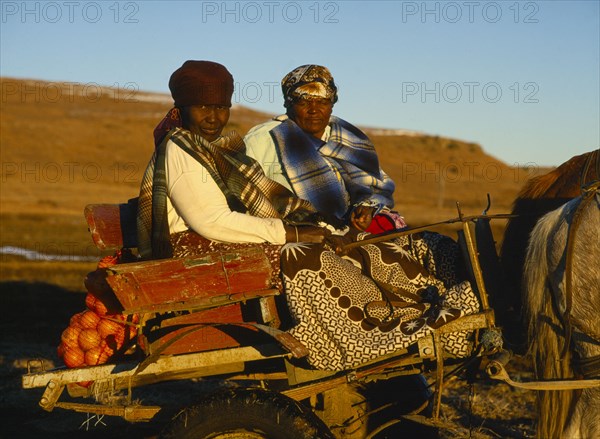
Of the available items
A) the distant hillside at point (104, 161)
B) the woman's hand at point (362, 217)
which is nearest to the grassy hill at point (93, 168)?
the distant hillside at point (104, 161)

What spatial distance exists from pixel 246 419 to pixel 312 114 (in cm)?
258

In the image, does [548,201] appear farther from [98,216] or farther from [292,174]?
[98,216]

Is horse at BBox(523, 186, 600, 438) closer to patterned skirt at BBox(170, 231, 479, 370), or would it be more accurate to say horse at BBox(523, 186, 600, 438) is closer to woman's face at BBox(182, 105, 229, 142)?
patterned skirt at BBox(170, 231, 479, 370)

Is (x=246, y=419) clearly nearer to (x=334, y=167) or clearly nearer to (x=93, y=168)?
(x=334, y=167)

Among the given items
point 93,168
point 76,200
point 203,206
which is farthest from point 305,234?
point 93,168

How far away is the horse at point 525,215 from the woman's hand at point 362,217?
85 cm

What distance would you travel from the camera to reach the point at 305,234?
4.74 m

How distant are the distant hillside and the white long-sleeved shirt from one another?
32.5 m

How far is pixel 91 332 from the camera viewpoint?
4703 mm

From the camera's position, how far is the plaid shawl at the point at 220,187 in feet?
14.9

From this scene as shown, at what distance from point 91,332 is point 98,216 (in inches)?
26.3

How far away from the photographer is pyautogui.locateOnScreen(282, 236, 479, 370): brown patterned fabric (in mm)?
4371

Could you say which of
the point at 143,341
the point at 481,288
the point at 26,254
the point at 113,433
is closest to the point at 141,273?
the point at 143,341

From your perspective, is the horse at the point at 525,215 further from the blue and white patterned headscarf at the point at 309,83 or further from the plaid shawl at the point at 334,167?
the blue and white patterned headscarf at the point at 309,83
